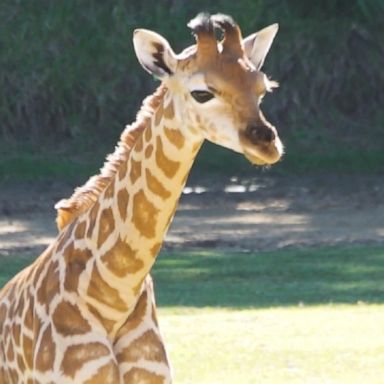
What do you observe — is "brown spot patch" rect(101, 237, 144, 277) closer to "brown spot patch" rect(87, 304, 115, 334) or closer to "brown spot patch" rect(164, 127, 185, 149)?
"brown spot patch" rect(87, 304, 115, 334)

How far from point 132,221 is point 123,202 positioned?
0.09 meters

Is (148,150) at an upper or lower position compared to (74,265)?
upper

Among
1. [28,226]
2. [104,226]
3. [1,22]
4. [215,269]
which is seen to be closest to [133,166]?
[104,226]

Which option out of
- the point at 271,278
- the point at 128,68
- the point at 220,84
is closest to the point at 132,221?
the point at 220,84

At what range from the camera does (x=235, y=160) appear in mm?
20062

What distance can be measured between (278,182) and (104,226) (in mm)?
13862

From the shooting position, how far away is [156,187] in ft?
18.9

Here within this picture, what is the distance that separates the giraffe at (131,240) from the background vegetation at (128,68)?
14.3 m

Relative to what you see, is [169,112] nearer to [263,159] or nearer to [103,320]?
[263,159]

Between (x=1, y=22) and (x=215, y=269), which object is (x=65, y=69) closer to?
(x=1, y=22)

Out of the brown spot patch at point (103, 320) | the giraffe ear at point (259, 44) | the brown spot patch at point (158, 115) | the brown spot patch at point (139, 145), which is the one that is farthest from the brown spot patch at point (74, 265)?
the giraffe ear at point (259, 44)

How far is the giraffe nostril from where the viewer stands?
5.12 metres

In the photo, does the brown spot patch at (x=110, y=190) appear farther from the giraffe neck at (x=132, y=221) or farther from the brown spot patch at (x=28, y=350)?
the brown spot patch at (x=28, y=350)

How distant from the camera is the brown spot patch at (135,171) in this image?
5.85 m
